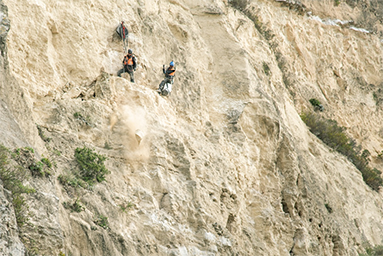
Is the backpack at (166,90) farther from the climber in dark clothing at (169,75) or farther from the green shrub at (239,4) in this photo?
the green shrub at (239,4)

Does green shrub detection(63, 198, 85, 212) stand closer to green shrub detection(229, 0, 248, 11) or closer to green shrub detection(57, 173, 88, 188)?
green shrub detection(57, 173, 88, 188)

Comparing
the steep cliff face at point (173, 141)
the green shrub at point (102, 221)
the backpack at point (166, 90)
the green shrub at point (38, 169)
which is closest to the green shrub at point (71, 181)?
the steep cliff face at point (173, 141)

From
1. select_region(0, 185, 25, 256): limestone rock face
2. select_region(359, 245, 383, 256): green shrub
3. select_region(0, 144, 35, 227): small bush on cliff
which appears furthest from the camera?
select_region(359, 245, 383, 256): green shrub

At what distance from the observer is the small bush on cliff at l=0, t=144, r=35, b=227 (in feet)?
20.7

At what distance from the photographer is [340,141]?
24.4 meters

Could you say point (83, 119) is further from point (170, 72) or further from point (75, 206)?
point (170, 72)

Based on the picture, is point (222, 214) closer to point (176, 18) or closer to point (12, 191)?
point (12, 191)

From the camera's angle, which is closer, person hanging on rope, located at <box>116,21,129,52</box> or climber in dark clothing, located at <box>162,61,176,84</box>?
person hanging on rope, located at <box>116,21,129,52</box>

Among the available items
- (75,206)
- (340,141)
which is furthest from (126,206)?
(340,141)

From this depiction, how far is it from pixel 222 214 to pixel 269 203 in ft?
8.83

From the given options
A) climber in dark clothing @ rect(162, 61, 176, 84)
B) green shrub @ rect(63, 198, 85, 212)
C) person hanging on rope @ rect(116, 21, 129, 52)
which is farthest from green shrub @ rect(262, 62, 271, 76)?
green shrub @ rect(63, 198, 85, 212)

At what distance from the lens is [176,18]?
17.2m

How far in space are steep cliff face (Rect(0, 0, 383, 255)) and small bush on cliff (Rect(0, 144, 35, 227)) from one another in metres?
0.17

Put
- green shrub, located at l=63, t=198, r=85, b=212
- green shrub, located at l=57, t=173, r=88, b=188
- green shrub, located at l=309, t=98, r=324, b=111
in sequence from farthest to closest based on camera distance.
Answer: green shrub, located at l=309, t=98, r=324, b=111
green shrub, located at l=57, t=173, r=88, b=188
green shrub, located at l=63, t=198, r=85, b=212
